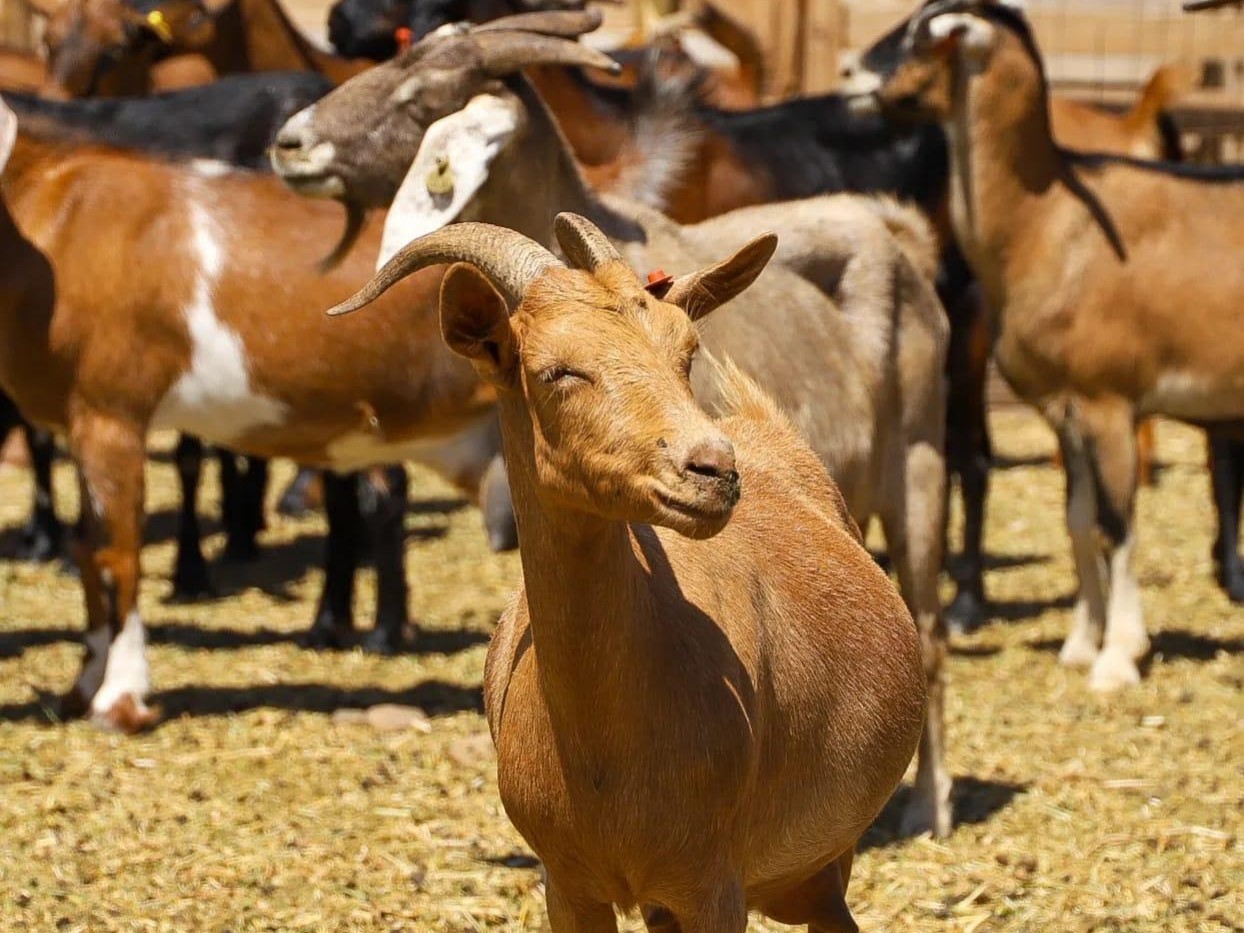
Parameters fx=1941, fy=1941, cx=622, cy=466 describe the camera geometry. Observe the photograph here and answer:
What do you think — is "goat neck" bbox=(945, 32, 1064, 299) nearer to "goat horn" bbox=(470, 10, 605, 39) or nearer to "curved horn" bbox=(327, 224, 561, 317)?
"goat horn" bbox=(470, 10, 605, 39)

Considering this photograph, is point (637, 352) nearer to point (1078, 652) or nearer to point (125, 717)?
point (125, 717)

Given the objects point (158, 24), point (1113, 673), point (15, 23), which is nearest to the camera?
point (1113, 673)

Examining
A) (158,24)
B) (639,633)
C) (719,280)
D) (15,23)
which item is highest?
(719,280)

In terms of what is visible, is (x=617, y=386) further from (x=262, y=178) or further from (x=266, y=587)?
(x=266, y=587)

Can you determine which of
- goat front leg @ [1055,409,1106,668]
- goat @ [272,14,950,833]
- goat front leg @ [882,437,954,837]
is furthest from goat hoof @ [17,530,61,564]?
goat front leg @ [882,437,954,837]

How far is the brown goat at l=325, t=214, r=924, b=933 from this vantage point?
119 inches

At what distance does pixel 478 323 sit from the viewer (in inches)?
125

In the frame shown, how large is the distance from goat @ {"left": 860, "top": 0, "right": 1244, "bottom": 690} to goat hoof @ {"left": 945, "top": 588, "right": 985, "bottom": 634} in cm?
61

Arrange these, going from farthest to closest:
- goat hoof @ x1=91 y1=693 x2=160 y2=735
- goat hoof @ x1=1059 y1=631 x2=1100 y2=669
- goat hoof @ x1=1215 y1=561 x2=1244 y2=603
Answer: goat hoof @ x1=1215 y1=561 x2=1244 y2=603, goat hoof @ x1=1059 y1=631 x2=1100 y2=669, goat hoof @ x1=91 y1=693 x2=160 y2=735

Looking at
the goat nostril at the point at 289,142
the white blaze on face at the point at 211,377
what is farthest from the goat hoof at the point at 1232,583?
A: the goat nostril at the point at 289,142

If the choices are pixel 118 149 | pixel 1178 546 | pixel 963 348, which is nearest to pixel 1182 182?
pixel 963 348

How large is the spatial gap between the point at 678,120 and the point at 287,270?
1.42 meters

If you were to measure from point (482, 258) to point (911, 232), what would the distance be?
9.39 feet

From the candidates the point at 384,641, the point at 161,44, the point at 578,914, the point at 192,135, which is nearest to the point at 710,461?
the point at 578,914
